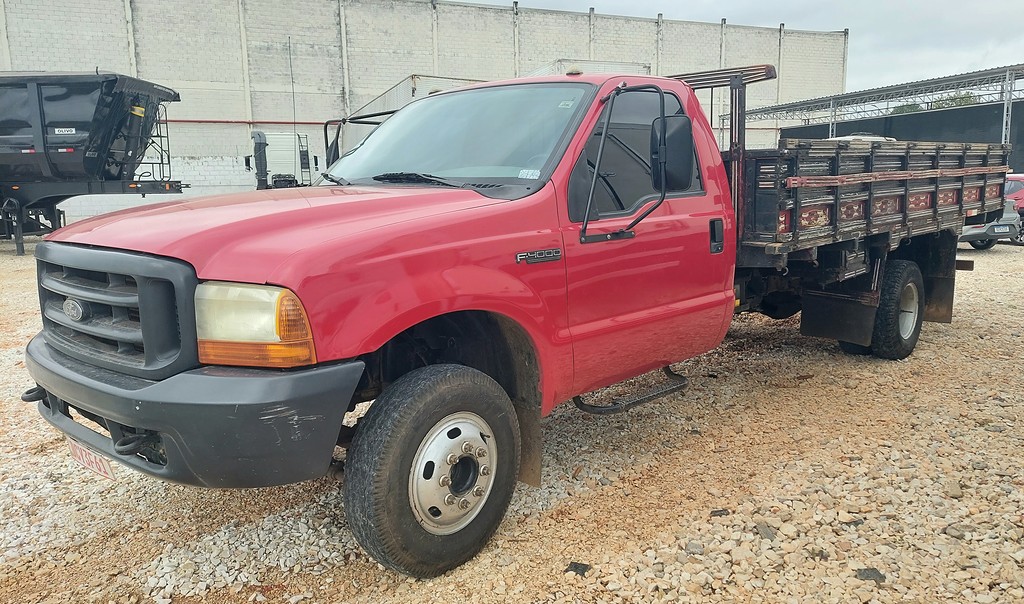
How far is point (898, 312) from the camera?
5.95 meters

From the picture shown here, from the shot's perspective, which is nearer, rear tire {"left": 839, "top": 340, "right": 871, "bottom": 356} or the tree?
rear tire {"left": 839, "top": 340, "right": 871, "bottom": 356}

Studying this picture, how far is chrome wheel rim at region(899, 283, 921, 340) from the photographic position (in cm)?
617

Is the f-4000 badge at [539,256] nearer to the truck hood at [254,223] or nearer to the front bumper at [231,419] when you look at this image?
the truck hood at [254,223]

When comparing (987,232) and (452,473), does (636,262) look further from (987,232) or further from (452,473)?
(987,232)

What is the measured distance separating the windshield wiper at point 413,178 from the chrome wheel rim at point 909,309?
4475 millimetres

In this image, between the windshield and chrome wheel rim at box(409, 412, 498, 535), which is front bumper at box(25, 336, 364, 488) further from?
the windshield

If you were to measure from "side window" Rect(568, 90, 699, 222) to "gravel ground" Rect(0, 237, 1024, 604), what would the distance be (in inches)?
56.4

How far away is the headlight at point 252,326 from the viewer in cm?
237

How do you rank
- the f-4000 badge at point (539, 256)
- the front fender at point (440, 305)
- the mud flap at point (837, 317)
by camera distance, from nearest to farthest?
the front fender at point (440, 305) < the f-4000 badge at point (539, 256) < the mud flap at point (837, 317)

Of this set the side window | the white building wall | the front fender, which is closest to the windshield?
the side window

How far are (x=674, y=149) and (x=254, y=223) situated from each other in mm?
1882

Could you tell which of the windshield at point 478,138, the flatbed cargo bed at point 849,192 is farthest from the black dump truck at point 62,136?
the flatbed cargo bed at point 849,192

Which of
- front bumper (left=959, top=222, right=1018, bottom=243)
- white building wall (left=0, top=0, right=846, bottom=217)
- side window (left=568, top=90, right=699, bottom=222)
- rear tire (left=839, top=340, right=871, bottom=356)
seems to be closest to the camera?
side window (left=568, top=90, right=699, bottom=222)

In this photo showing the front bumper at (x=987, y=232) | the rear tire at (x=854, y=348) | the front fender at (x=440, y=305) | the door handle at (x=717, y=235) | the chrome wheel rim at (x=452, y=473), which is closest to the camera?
the front fender at (x=440, y=305)
